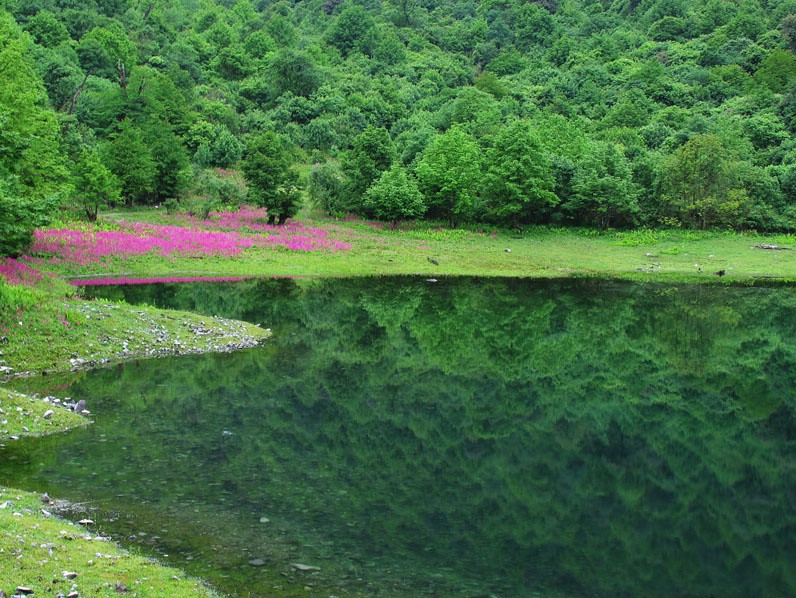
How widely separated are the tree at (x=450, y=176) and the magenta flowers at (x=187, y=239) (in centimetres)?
1525

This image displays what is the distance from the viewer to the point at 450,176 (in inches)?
2884

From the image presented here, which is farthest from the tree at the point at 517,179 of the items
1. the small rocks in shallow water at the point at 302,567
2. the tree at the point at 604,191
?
the small rocks in shallow water at the point at 302,567

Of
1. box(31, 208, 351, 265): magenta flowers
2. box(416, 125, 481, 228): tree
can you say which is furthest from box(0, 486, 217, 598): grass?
box(416, 125, 481, 228): tree

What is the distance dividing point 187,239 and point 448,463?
42.5 m

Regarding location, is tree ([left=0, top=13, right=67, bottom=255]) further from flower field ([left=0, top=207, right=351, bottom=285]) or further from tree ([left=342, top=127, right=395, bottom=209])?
tree ([left=342, top=127, right=395, bottom=209])

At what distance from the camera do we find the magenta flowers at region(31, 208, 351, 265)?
45.8 m

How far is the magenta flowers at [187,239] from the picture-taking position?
4578 centimetres

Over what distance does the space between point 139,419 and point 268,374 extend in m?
6.06

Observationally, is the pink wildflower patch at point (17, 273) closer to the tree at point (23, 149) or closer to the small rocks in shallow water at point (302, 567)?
the tree at point (23, 149)

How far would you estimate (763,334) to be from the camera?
34.6 meters

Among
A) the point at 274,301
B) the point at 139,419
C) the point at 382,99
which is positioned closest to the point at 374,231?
the point at 274,301

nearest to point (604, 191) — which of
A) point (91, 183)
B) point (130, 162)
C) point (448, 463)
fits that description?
point (130, 162)

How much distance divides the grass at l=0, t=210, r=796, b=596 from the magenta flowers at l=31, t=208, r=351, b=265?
42 centimetres

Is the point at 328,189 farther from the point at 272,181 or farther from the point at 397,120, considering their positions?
the point at 397,120
